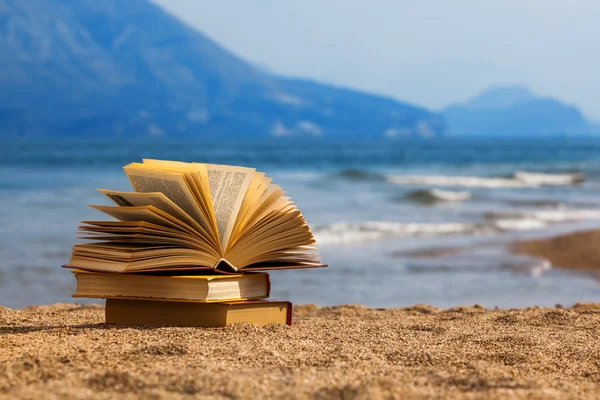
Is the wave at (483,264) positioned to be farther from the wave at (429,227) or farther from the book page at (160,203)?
the book page at (160,203)

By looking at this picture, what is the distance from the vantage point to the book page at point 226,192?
156 inches

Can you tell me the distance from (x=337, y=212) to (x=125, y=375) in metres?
14.3

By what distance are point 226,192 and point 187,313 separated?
2.03ft

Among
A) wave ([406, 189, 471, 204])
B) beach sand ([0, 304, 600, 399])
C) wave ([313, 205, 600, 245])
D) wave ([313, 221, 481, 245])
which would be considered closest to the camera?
beach sand ([0, 304, 600, 399])

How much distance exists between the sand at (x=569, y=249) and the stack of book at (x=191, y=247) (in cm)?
665

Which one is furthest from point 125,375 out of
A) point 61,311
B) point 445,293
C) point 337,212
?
point 337,212

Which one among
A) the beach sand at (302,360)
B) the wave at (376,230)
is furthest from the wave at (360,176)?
the beach sand at (302,360)

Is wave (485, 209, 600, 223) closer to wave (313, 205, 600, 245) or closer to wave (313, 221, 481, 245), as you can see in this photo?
wave (313, 205, 600, 245)

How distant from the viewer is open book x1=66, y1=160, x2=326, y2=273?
3.92 m

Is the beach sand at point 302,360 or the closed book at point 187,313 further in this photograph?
the closed book at point 187,313

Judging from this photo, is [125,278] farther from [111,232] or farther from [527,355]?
[527,355]

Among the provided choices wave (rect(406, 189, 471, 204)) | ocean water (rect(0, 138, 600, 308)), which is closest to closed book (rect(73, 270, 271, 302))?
ocean water (rect(0, 138, 600, 308))

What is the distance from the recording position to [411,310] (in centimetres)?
598

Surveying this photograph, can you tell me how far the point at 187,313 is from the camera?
4016mm
